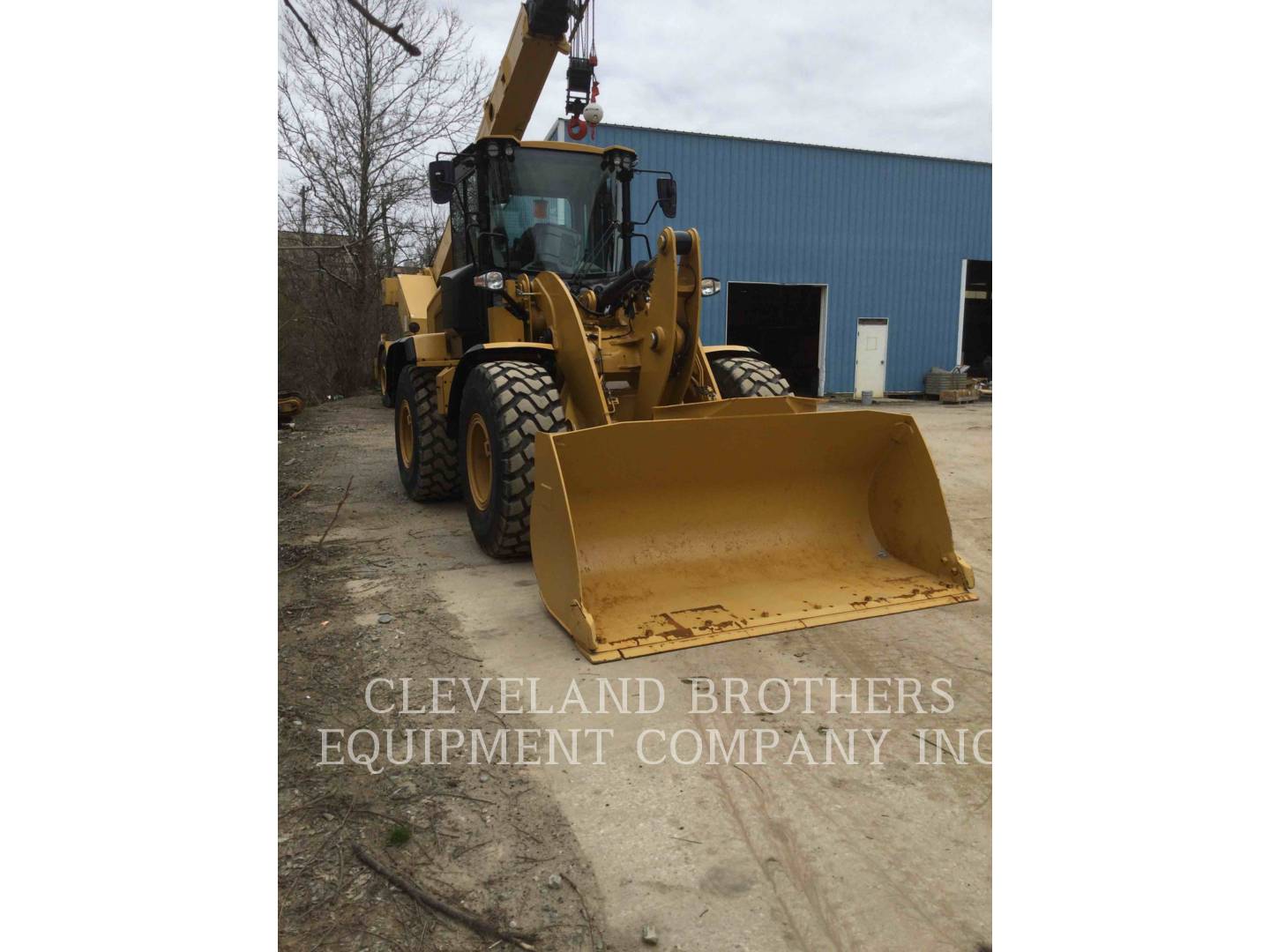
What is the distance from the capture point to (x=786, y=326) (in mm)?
19156

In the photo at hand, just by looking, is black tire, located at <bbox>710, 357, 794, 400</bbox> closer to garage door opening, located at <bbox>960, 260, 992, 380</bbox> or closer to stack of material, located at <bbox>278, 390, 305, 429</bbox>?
stack of material, located at <bbox>278, 390, 305, 429</bbox>

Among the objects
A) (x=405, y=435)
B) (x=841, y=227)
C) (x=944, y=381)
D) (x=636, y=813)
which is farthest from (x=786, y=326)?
(x=636, y=813)

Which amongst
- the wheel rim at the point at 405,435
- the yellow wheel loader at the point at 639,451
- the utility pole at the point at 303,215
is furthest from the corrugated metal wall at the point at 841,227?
the yellow wheel loader at the point at 639,451

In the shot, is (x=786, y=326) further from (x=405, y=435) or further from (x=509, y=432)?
(x=509, y=432)

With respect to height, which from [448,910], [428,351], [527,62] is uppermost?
[527,62]

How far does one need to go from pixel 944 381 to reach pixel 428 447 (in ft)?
45.3

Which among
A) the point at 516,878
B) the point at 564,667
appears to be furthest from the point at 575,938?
Answer: the point at 564,667

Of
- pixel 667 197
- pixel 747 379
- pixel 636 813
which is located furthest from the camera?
pixel 667 197

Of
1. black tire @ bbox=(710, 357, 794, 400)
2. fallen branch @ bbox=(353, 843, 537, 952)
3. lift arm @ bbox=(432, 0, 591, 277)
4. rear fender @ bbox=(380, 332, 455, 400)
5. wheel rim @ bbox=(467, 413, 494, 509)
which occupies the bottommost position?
fallen branch @ bbox=(353, 843, 537, 952)

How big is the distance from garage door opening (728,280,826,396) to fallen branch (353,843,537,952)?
634 inches

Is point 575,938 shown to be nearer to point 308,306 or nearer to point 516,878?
point 516,878

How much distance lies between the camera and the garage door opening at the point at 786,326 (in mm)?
17938

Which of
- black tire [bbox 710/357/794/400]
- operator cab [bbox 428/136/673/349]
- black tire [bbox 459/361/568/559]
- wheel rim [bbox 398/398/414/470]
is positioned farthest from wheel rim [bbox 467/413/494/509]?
wheel rim [bbox 398/398/414/470]

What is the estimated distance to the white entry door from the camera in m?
17.6
